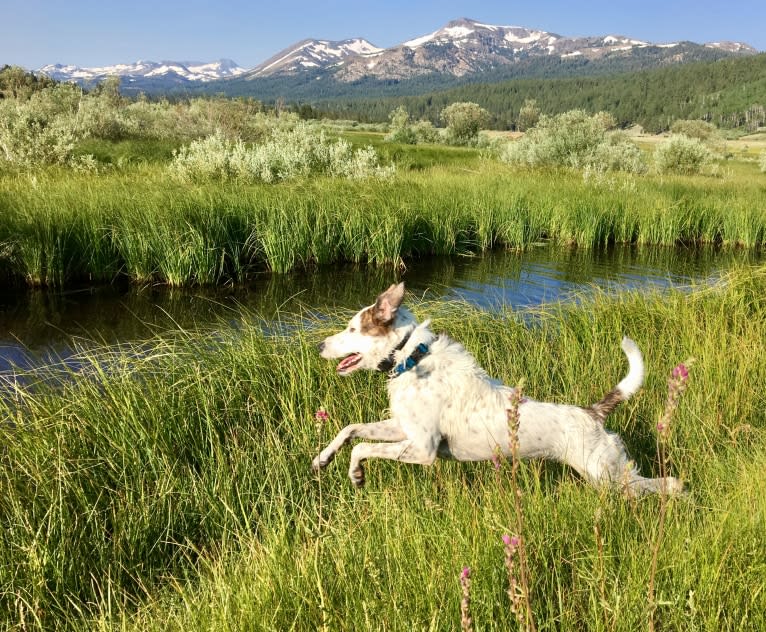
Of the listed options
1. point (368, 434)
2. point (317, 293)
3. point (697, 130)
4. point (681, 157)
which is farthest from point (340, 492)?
point (697, 130)

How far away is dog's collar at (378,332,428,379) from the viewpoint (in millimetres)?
3807

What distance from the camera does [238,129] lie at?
3522 cm

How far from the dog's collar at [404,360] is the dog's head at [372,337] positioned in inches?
0.9

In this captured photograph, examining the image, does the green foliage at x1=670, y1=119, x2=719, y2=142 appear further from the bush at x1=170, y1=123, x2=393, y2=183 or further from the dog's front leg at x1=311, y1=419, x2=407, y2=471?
the dog's front leg at x1=311, y1=419, x2=407, y2=471

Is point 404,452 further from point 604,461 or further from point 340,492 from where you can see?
point 604,461

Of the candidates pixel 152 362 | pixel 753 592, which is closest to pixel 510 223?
pixel 152 362

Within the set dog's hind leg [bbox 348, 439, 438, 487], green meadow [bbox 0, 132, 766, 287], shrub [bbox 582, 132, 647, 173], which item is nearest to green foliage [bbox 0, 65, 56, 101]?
green meadow [bbox 0, 132, 766, 287]

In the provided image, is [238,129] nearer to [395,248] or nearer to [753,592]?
[395,248]

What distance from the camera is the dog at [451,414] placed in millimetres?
3672

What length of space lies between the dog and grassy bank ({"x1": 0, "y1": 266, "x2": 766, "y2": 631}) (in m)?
0.23

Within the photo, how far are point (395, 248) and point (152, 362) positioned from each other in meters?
9.29

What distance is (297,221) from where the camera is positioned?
1402cm

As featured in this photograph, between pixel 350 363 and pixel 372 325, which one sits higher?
pixel 372 325

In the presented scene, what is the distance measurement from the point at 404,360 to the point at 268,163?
15876mm
